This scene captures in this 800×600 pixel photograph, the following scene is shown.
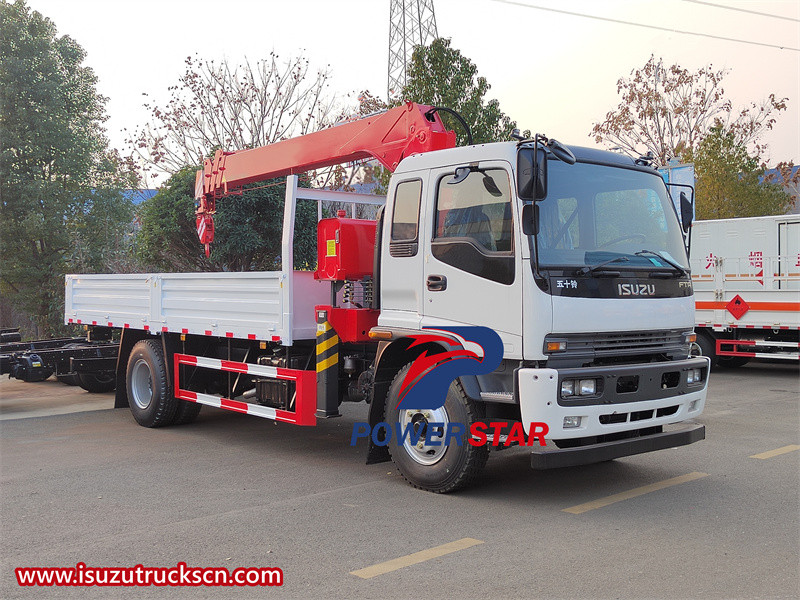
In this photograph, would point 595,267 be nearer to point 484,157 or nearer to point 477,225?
point 477,225

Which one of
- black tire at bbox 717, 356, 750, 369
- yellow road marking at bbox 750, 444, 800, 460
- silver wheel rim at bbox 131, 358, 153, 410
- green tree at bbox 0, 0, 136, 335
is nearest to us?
yellow road marking at bbox 750, 444, 800, 460

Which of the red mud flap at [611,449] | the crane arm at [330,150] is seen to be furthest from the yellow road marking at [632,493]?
the crane arm at [330,150]

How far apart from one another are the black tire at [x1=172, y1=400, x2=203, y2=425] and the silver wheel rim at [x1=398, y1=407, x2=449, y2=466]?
387cm

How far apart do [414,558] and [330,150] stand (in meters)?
4.76

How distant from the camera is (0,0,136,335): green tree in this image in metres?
17.8

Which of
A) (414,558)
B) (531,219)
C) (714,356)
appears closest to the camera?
(414,558)

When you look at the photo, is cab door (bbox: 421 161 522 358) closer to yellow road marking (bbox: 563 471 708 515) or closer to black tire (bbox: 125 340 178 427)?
yellow road marking (bbox: 563 471 708 515)

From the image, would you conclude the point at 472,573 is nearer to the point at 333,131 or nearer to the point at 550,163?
the point at 550,163

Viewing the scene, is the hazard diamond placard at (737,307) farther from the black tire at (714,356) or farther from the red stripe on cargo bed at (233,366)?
the red stripe on cargo bed at (233,366)

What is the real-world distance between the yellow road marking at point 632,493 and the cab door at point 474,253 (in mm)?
1292

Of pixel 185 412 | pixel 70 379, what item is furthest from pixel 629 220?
pixel 70 379

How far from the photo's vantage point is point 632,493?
20.8 feet

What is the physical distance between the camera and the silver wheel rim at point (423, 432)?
20.3 ft

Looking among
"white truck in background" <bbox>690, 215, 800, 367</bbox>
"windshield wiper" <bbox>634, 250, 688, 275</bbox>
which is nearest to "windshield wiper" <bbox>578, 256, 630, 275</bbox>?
"windshield wiper" <bbox>634, 250, 688, 275</bbox>
